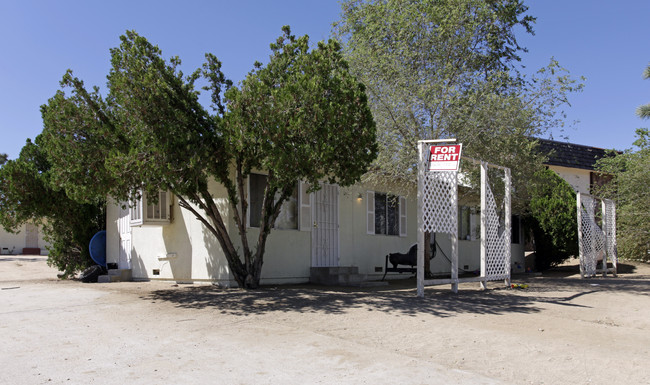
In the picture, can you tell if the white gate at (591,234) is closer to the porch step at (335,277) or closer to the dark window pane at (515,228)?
the dark window pane at (515,228)

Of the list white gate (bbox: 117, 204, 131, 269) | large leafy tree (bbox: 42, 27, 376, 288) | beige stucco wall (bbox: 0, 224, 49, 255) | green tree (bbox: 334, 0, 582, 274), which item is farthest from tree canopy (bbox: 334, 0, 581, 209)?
beige stucco wall (bbox: 0, 224, 49, 255)

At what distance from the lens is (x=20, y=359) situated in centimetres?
470

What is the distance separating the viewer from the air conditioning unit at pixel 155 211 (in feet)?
34.8

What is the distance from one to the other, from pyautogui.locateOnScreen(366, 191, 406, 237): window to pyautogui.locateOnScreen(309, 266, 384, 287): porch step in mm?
2064

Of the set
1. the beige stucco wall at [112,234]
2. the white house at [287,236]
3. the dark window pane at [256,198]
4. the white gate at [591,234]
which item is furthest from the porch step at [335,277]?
the white gate at [591,234]

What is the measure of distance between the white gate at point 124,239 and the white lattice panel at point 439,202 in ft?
23.5

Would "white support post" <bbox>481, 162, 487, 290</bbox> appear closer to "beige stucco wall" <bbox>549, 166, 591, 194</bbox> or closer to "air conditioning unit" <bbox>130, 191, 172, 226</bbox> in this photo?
"air conditioning unit" <bbox>130, 191, 172, 226</bbox>

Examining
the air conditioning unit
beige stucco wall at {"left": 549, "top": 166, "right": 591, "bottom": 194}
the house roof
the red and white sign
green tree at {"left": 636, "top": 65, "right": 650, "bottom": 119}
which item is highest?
green tree at {"left": 636, "top": 65, "right": 650, "bottom": 119}

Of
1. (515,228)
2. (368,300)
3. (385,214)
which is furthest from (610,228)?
(368,300)

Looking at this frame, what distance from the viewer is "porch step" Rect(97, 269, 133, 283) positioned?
11.6 m

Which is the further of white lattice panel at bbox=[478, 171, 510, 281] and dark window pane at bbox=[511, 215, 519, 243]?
dark window pane at bbox=[511, 215, 519, 243]

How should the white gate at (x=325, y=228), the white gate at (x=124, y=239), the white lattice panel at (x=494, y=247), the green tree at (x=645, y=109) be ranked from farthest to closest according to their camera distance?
the green tree at (x=645, y=109)
the white gate at (x=124, y=239)
the white gate at (x=325, y=228)
the white lattice panel at (x=494, y=247)

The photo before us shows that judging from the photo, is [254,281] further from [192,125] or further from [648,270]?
[648,270]

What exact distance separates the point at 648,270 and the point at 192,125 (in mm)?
15291
